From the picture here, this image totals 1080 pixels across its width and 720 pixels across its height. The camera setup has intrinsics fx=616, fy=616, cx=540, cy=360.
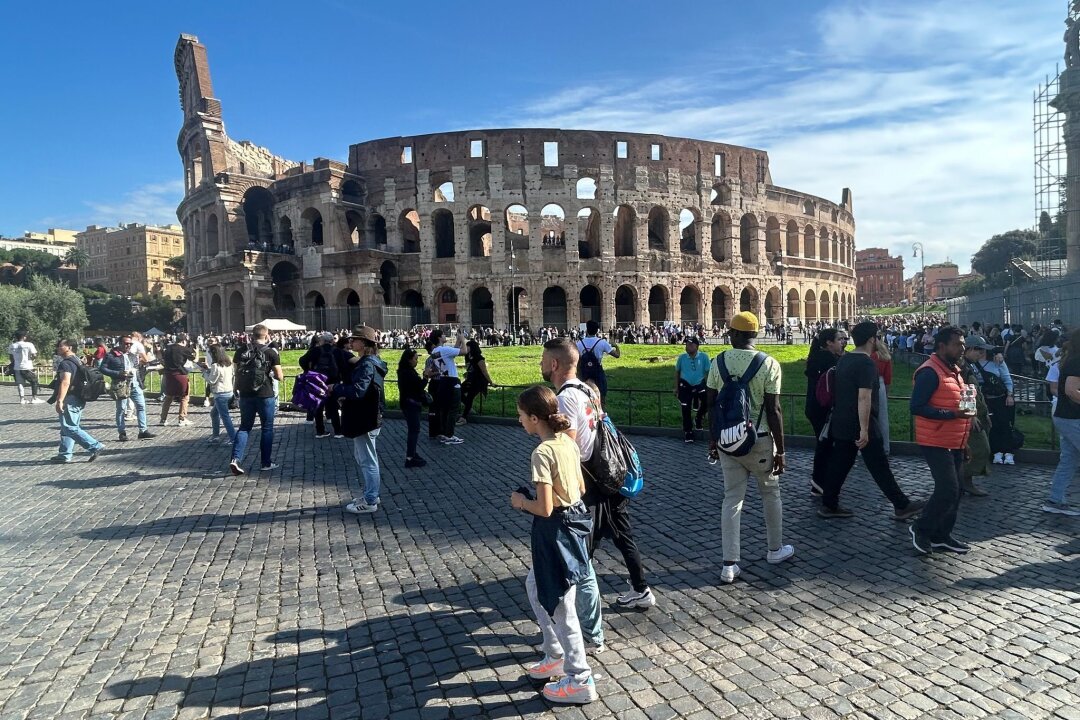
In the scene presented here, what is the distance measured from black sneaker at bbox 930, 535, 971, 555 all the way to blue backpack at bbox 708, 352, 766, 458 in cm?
173

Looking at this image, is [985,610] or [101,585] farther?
[101,585]

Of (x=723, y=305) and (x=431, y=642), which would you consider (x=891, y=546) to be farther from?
(x=723, y=305)

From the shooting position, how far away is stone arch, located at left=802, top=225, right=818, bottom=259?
4769cm

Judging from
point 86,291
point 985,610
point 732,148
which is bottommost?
point 985,610

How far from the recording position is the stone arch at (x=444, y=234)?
40.8m

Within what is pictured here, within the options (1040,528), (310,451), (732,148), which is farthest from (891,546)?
(732,148)

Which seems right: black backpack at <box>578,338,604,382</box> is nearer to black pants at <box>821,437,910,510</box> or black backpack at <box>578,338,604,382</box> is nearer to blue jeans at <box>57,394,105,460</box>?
black pants at <box>821,437,910,510</box>

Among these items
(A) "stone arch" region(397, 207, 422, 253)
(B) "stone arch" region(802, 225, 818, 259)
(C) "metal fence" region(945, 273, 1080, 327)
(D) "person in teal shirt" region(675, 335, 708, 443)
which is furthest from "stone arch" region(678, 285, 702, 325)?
(D) "person in teal shirt" region(675, 335, 708, 443)

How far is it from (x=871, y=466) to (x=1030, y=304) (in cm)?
1938

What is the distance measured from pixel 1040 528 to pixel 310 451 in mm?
8094

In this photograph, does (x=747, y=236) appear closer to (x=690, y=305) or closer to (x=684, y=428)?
(x=690, y=305)

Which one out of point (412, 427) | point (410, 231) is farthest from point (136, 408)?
point (410, 231)

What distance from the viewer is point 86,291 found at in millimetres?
71875

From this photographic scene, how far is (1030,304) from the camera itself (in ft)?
63.6
